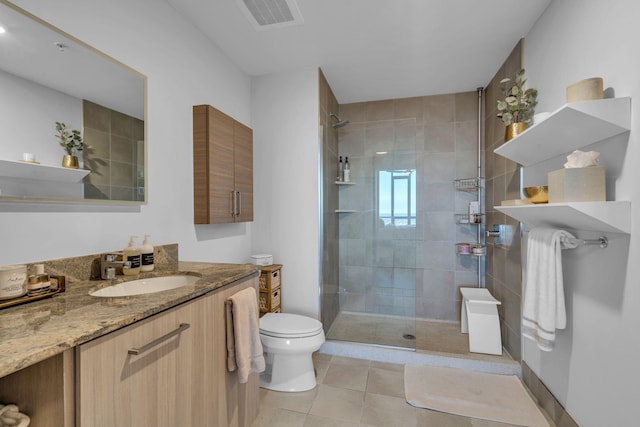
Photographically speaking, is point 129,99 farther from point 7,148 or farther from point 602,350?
point 602,350

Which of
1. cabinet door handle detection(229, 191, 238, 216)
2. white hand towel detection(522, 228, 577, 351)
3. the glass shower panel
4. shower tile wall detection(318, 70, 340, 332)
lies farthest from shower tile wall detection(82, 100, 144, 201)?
white hand towel detection(522, 228, 577, 351)

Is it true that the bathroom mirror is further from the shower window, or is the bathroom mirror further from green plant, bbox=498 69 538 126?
green plant, bbox=498 69 538 126

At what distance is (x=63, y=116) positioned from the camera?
1242 millimetres

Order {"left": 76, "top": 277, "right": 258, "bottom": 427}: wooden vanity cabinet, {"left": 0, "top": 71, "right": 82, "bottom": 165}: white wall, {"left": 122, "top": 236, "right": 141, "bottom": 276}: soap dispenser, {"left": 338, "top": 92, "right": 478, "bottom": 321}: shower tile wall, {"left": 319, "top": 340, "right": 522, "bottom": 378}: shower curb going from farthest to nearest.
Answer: {"left": 338, "top": 92, "right": 478, "bottom": 321}: shower tile wall → {"left": 319, "top": 340, "right": 522, "bottom": 378}: shower curb → {"left": 122, "top": 236, "right": 141, "bottom": 276}: soap dispenser → {"left": 0, "top": 71, "right": 82, "bottom": 165}: white wall → {"left": 76, "top": 277, "right": 258, "bottom": 427}: wooden vanity cabinet

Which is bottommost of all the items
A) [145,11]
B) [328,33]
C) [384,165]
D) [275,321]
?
[275,321]

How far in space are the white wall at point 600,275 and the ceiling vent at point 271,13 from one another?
1.58m

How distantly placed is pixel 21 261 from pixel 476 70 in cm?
334

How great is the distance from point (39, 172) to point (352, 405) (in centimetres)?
206

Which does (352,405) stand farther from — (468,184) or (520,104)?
(468,184)

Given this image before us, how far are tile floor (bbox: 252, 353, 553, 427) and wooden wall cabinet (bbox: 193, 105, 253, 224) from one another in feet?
4.26

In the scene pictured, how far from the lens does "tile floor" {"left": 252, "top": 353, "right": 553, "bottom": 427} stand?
175 centimetres

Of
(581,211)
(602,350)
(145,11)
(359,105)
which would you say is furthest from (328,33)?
(602,350)

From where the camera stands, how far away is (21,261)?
112cm

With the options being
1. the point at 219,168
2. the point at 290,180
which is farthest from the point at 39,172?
the point at 290,180
